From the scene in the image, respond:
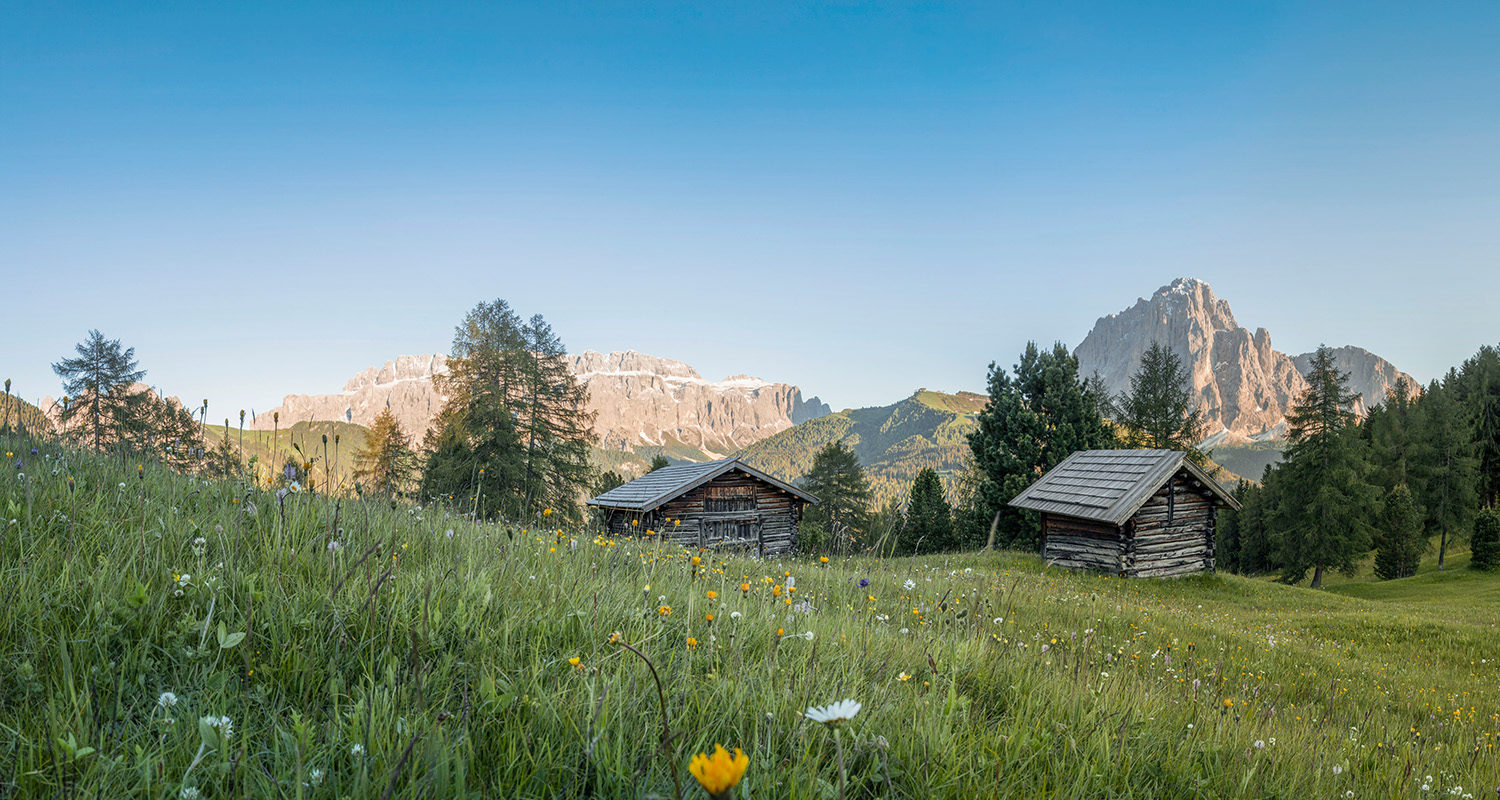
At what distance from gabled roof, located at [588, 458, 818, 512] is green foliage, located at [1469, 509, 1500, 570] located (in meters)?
37.9

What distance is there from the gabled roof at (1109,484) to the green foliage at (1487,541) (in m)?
26.3

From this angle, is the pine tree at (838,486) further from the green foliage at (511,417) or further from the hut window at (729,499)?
the hut window at (729,499)

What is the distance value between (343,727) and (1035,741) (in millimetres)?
2227

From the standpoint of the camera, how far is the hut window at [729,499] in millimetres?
25781

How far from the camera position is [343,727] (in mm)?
1722

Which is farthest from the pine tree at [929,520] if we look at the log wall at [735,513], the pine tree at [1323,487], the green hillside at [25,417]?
the green hillside at [25,417]

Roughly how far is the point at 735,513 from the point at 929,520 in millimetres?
22269

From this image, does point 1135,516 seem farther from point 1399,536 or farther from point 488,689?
point 1399,536

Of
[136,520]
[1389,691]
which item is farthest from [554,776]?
[1389,691]

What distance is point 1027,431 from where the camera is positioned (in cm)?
3381

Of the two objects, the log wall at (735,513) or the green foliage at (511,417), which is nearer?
the log wall at (735,513)

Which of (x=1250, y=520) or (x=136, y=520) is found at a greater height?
(x=136, y=520)

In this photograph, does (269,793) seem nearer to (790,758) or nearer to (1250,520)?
(790,758)

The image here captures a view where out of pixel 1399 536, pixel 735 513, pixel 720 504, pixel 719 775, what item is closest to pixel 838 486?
pixel 735 513
